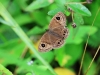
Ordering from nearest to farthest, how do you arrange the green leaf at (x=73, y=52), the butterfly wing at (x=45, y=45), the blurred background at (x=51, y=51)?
the butterfly wing at (x=45, y=45)
the blurred background at (x=51, y=51)
the green leaf at (x=73, y=52)

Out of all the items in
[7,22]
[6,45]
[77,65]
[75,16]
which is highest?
[7,22]

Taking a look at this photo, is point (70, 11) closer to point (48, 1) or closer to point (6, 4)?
point (48, 1)

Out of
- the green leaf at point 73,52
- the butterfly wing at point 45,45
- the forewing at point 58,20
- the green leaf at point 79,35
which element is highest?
the forewing at point 58,20

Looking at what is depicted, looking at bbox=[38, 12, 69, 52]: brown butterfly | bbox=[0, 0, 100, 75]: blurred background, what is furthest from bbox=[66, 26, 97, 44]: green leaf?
bbox=[38, 12, 69, 52]: brown butterfly

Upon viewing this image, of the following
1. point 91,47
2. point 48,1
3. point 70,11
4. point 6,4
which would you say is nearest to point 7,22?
point 48,1

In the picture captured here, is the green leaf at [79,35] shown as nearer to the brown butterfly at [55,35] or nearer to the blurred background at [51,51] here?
the blurred background at [51,51]

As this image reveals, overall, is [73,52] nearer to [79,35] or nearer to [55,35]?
[79,35]

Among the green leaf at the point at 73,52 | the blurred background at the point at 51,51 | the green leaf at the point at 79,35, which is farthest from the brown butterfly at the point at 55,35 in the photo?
the green leaf at the point at 73,52

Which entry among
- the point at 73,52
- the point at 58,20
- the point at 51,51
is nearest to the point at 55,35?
the point at 58,20

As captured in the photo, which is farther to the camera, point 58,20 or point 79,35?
point 79,35
